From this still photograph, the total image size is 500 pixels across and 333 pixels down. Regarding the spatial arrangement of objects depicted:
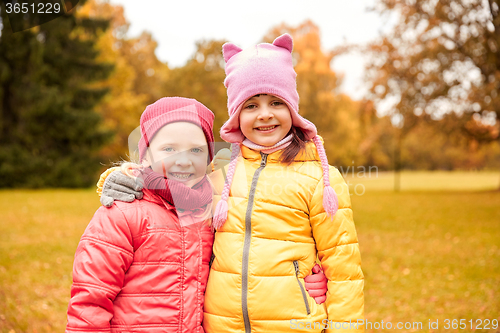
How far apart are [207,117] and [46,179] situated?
64.1ft

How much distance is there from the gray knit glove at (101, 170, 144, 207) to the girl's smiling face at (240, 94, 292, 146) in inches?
23.4

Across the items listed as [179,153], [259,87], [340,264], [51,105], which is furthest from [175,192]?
[51,105]

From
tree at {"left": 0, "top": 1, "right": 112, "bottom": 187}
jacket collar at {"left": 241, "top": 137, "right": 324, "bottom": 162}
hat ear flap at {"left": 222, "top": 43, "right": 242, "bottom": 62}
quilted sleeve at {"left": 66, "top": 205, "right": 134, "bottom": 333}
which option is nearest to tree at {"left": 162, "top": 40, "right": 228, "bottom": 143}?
tree at {"left": 0, "top": 1, "right": 112, "bottom": 187}

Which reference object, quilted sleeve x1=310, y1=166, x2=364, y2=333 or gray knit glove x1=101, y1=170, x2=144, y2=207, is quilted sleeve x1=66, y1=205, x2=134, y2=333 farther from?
quilted sleeve x1=310, y1=166, x2=364, y2=333

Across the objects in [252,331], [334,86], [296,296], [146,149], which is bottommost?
[252,331]

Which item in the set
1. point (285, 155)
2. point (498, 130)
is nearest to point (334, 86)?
point (498, 130)

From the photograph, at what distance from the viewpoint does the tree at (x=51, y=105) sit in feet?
61.6

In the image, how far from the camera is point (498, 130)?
19031 mm

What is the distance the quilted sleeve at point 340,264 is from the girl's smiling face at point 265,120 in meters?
0.34

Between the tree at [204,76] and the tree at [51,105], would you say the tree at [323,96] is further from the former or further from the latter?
the tree at [51,105]

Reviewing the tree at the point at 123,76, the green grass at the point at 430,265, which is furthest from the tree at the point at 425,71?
the tree at the point at 123,76

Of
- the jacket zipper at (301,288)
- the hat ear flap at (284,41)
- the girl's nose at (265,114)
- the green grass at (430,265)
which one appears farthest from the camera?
the green grass at (430,265)

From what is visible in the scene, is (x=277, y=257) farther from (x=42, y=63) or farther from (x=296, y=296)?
(x=42, y=63)

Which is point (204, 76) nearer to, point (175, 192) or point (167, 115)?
point (167, 115)
